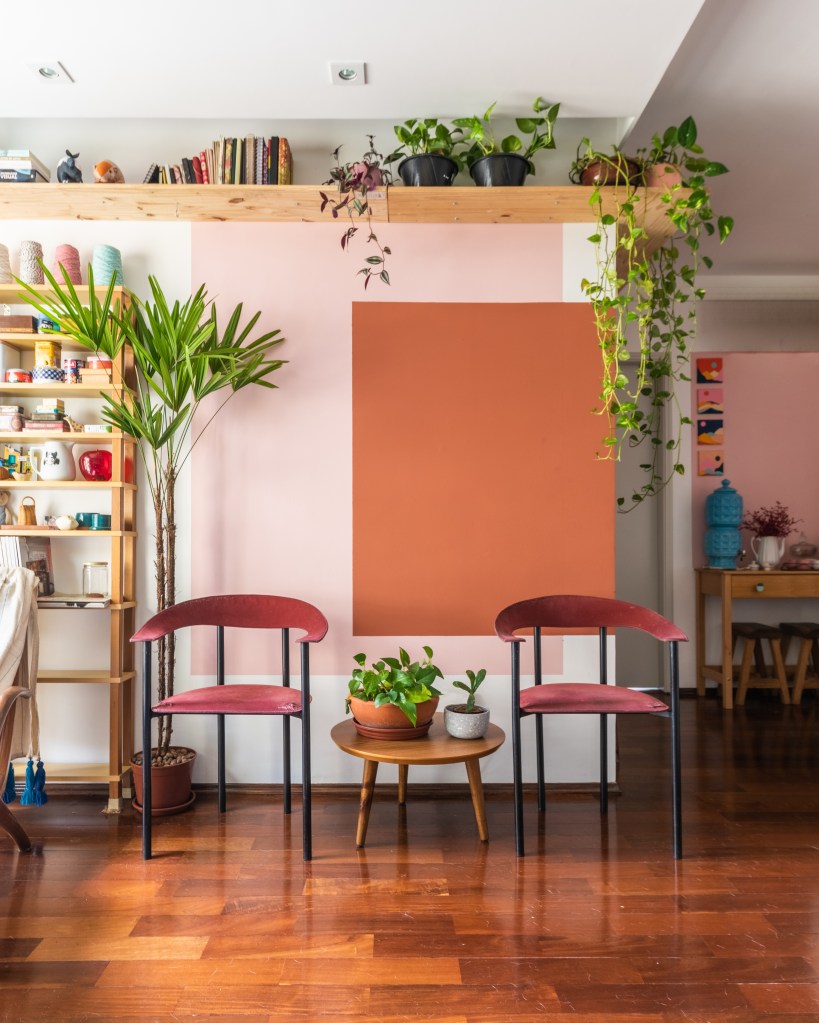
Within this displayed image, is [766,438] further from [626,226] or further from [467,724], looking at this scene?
[467,724]

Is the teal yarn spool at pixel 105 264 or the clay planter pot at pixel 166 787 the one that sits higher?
the teal yarn spool at pixel 105 264

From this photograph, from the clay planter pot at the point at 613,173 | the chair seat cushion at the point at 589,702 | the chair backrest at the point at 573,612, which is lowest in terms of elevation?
the chair seat cushion at the point at 589,702

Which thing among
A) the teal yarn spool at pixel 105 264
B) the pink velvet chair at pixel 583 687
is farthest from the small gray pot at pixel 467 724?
the teal yarn spool at pixel 105 264

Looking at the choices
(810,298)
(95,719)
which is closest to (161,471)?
(95,719)

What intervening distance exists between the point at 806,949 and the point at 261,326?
3.04 metres

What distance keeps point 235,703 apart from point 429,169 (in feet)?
7.59

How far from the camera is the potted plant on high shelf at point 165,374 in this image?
3223 millimetres

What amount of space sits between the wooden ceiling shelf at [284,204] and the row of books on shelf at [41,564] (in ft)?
4.78

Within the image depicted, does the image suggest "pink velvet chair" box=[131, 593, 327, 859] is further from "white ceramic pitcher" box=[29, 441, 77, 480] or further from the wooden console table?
the wooden console table

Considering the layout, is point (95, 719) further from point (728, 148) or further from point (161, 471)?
point (728, 148)

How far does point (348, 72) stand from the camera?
10.2 feet

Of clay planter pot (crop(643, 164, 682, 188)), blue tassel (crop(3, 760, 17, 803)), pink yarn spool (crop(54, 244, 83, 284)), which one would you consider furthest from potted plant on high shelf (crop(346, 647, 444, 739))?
clay planter pot (crop(643, 164, 682, 188))

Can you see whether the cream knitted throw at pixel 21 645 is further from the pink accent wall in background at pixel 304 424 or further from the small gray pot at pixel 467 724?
the small gray pot at pixel 467 724

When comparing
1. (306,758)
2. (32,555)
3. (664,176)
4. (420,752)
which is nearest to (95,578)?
(32,555)
